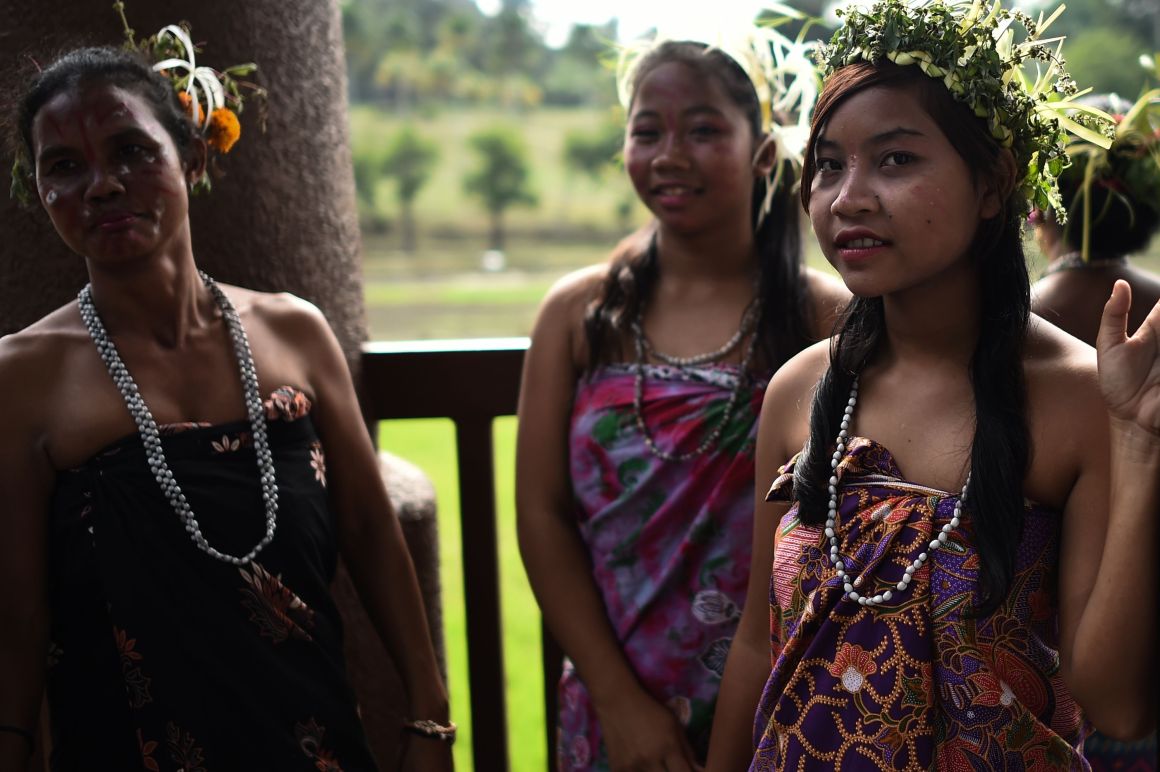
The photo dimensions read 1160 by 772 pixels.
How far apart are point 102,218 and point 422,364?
849mm

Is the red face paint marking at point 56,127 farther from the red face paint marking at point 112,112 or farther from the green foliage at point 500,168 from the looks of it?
the green foliage at point 500,168

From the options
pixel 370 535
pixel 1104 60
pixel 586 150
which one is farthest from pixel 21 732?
pixel 586 150

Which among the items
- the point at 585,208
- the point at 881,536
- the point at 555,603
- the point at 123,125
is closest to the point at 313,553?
the point at 555,603

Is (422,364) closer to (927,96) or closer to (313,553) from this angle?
(313,553)

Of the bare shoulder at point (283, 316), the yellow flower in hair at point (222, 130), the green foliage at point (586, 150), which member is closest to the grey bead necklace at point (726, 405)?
the bare shoulder at point (283, 316)

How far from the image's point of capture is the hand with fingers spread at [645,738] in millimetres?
2031

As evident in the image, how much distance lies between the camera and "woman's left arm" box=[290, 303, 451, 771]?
6.79 feet

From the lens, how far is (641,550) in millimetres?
2119

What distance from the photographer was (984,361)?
1.57 m

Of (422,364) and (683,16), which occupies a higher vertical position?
(683,16)

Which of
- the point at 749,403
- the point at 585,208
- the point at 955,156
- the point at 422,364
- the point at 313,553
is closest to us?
the point at 955,156

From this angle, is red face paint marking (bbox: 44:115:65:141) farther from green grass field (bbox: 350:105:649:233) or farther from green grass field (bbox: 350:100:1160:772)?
green grass field (bbox: 350:105:649:233)

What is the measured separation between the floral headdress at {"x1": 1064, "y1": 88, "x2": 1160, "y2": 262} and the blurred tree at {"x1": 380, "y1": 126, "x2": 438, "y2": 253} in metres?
20.6

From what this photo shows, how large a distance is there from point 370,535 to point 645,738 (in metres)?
0.62
